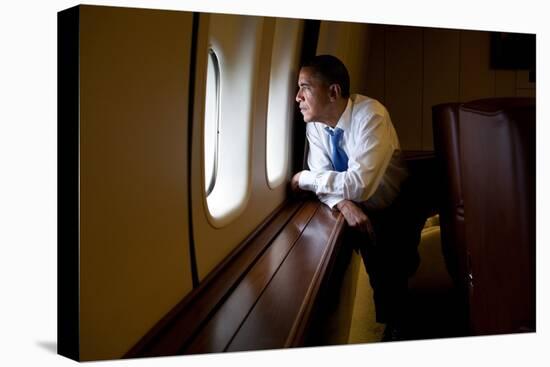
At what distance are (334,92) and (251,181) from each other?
43 cm

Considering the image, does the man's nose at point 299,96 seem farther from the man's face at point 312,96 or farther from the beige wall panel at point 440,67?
the beige wall panel at point 440,67

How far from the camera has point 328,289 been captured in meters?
2.24

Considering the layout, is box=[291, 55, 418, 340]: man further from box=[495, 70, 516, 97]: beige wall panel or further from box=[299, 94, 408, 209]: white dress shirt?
box=[495, 70, 516, 97]: beige wall panel

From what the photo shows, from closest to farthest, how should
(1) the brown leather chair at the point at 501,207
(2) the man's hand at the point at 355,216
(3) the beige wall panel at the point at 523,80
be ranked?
(1) the brown leather chair at the point at 501,207 → (2) the man's hand at the point at 355,216 → (3) the beige wall panel at the point at 523,80

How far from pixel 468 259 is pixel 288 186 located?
0.64 metres

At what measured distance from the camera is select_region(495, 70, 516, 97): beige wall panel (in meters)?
2.58

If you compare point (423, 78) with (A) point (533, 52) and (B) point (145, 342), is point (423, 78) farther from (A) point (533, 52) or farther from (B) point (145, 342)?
(B) point (145, 342)

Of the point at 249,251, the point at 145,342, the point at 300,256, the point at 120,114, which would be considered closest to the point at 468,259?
the point at 300,256

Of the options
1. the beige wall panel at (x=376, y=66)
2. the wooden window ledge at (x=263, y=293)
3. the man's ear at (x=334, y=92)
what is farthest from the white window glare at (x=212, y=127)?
the beige wall panel at (x=376, y=66)

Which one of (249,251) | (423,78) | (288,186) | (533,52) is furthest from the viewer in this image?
(533,52)

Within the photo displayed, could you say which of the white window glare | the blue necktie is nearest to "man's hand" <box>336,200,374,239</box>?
the blue necktie

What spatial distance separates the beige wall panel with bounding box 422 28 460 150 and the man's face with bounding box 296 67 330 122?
395mm

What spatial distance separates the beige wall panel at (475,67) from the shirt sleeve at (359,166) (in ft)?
1.16

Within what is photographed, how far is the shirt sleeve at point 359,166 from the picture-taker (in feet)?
7.54
